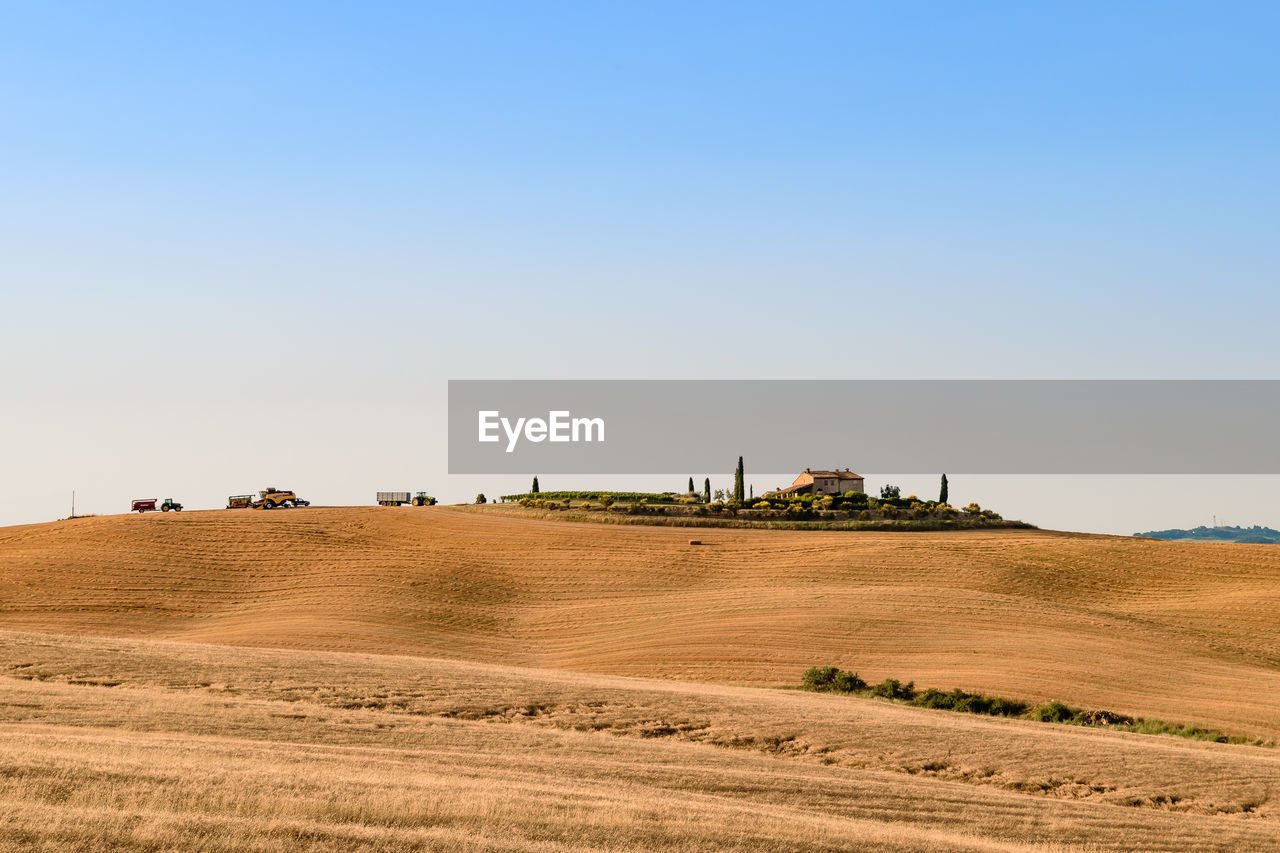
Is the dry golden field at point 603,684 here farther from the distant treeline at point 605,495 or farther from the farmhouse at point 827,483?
the farmhouse at point 827,483

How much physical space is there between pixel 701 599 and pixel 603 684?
20.0 metres

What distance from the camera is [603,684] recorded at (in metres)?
31.2

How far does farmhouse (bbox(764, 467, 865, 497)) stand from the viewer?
88.3m

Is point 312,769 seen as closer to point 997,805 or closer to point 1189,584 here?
point 997,805

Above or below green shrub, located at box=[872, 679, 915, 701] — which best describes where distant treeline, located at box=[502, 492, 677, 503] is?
above

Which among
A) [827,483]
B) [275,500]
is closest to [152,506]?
[275,500]

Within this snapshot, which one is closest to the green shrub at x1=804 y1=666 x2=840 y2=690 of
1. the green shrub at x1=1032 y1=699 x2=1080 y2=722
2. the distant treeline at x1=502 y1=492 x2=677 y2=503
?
the green shrub at x1=1032 y1=699 x2=1080 y2=722

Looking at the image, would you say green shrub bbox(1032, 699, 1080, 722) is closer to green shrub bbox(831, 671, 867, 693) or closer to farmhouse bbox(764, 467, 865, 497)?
green shrub bbox(831, 671, 867, 693)

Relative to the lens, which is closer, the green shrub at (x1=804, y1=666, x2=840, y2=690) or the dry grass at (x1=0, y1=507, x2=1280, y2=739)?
the green shrub at (x1=804, y1=666, x2=840, y2=690)

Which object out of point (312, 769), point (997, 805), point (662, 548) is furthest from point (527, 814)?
point (662, 548)

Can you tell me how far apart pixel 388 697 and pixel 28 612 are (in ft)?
94.7

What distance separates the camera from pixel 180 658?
30422mm

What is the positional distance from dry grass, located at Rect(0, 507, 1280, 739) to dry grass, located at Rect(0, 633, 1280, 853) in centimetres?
779

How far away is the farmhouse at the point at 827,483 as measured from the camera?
88312mm
